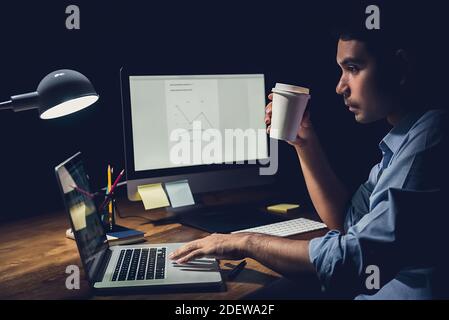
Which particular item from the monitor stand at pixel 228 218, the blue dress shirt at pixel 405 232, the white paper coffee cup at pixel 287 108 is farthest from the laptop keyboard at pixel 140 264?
the white paper coffee cup at pixel 287 108

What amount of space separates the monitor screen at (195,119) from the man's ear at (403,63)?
0.82 m

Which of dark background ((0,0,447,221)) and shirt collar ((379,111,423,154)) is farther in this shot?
dark background ((0,0,447,221))

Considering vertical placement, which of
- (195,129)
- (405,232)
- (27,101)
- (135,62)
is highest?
(135,62)

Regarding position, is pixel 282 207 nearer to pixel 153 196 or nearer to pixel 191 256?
pixel 153 196

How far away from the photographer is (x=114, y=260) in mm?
1195

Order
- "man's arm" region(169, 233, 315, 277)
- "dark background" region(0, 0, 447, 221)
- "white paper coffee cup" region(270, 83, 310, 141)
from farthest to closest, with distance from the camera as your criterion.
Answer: "dark background" region(0, 0, 447, 221) < "white paper coffee cup" region(270, 83, 310, 141) < "man's arm" region(169, 233, 315, 277)

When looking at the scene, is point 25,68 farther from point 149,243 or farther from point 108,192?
point 149,243

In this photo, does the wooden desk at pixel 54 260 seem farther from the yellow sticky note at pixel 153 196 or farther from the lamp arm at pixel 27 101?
the lamp arm at pixel 27 101

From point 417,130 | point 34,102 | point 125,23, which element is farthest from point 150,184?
point 417,130

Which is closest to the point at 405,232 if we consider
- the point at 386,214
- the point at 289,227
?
the point at 386,214

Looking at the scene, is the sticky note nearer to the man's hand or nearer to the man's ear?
the man's hand

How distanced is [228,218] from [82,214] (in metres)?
0.60

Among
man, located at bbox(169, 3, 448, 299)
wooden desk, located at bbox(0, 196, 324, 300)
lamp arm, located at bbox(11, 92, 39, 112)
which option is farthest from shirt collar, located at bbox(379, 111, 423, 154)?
lamp arm, located at bbox(11, 92, 39, 112)

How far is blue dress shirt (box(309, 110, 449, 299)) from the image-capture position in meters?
0.96
